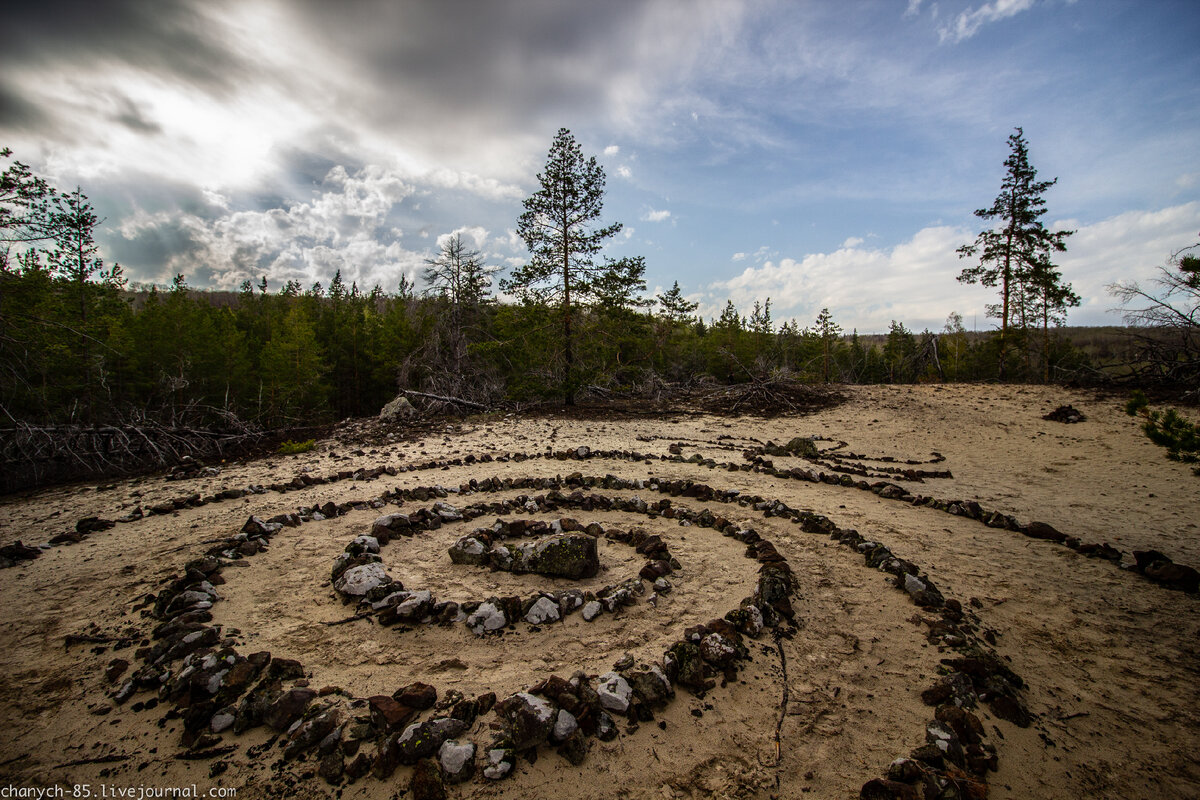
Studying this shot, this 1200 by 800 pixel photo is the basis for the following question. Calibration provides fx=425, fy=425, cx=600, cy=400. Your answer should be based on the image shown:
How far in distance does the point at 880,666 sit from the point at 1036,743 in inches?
31.7

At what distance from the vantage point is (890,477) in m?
8.89

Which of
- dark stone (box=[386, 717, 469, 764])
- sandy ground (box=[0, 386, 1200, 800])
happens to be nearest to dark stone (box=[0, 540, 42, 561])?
sandy ground (box=[0, 386, 1200, 800])

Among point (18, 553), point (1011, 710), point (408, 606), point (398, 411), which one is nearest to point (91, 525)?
point (18, 553)

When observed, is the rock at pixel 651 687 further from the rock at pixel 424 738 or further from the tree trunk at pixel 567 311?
the tree trunk at pixel 567 311

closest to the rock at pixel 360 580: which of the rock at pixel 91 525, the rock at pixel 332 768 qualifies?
the rock at pixel 332 768

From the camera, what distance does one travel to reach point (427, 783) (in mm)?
2078

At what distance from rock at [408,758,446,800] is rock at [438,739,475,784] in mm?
41

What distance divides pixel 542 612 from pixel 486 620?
1.56 ft

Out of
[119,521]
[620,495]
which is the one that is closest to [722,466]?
[620,495]

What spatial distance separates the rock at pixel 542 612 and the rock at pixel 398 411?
13.4 meters

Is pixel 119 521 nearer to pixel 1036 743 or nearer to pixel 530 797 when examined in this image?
pixel 530 797

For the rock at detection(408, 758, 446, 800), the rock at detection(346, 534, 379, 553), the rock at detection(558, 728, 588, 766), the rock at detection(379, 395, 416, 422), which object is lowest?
Result: the rock at detection(558, 728, 588, 766)

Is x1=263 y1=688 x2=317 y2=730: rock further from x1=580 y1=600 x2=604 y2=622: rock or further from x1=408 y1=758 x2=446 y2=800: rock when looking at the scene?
x1=580 y1=600 x2=604 y2=622: rock

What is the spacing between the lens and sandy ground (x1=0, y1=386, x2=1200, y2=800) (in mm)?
2252
